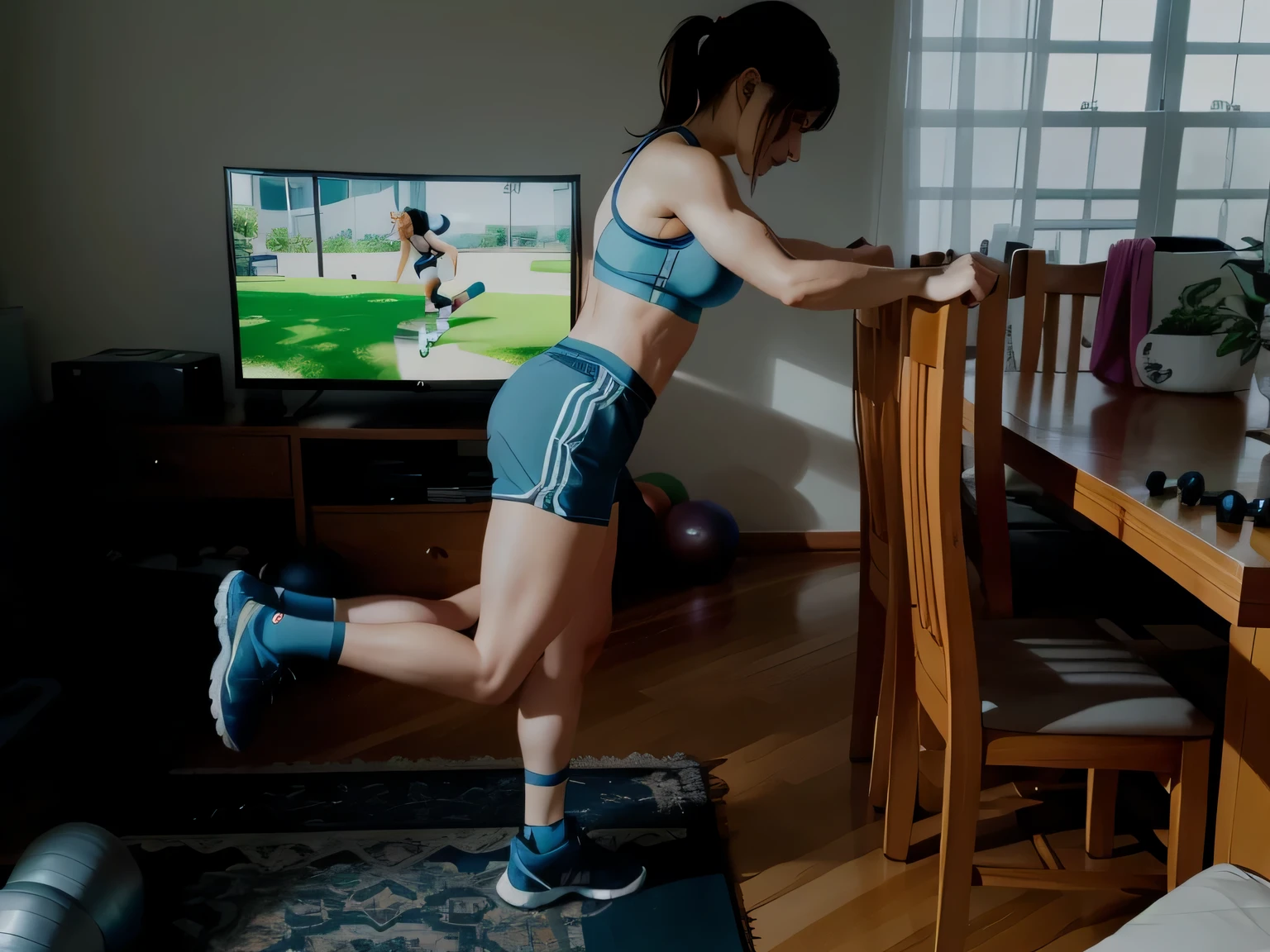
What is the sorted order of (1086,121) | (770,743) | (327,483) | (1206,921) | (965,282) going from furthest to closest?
1. (1086,121)
2. (327,483)
3. (770,743)
4. (965,282)
5. (1206,921)

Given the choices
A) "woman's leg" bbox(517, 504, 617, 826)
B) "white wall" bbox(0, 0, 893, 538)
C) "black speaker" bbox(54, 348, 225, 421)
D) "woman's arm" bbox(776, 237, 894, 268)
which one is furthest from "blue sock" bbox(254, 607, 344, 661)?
Answer: "white wall" bbox(0, 0, 893, 538)

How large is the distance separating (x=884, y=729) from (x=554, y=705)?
66 cm

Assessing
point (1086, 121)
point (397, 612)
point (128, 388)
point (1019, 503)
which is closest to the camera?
point (397, 612)

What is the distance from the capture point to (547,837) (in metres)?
1.74

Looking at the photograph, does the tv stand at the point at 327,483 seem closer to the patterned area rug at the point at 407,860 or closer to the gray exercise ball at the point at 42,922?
the patterned area rug at the point at 407,860

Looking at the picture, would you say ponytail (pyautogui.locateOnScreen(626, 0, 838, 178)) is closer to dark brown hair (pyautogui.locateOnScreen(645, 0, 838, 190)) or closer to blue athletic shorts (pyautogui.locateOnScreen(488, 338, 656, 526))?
dark brown hair (pyautogui.locateOnScreen(645, 0, 838, 190))

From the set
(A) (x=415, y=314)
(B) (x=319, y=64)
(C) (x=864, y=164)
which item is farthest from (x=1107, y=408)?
(B) (x=319, y=64)

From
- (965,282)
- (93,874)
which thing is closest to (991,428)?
(965,282)

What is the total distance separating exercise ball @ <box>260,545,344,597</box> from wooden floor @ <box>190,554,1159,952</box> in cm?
25

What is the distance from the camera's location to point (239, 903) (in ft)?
5.68

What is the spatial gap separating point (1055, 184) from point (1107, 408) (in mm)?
1817

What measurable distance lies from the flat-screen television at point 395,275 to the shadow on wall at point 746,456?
24.9 inches

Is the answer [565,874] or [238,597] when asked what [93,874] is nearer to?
[238,597]

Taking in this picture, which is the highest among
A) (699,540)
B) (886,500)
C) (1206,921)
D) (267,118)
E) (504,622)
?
(267,118)
